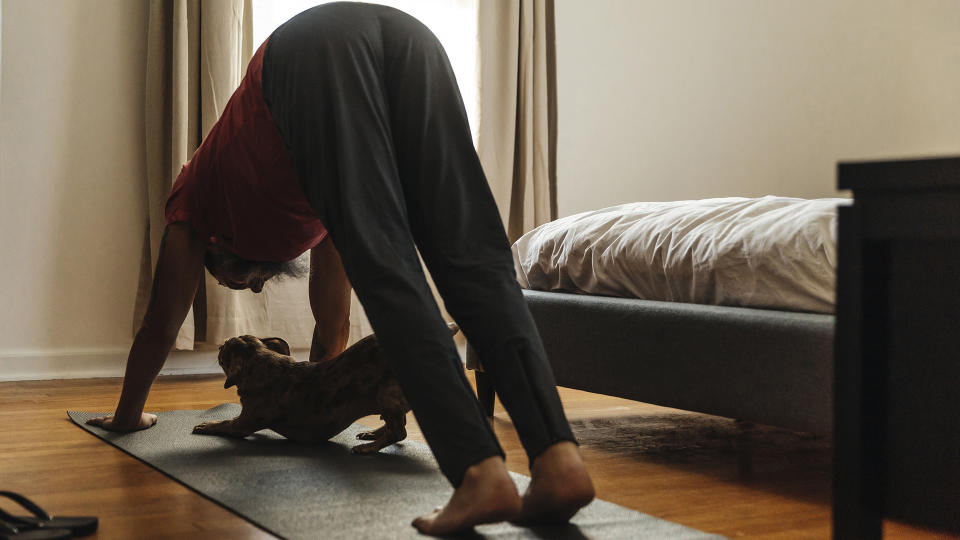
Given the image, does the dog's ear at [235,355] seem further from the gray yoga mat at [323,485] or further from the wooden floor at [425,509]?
the wooden floor at [425,509]

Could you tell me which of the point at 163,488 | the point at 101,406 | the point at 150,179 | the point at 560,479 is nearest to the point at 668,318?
the point at 560,479

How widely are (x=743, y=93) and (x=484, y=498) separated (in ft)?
11.9

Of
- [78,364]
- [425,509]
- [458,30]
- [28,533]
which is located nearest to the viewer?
[28,533]

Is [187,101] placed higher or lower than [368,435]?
higher

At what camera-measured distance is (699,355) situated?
1808mm

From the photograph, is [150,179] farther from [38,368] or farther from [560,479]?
[560,479]

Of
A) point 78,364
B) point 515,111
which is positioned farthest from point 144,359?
point 515,111

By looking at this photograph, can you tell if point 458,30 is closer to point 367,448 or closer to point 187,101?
point 187,101

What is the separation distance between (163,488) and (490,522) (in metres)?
0.71

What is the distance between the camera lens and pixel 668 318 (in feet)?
6.16

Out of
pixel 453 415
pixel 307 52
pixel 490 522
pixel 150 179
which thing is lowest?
pixel 490 522

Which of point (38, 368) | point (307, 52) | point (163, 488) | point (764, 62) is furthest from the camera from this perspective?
point (764, 62)

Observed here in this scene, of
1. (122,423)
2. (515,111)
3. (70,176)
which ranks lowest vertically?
(122,423)

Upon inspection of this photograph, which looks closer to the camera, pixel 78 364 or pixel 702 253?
pixel 702 253
